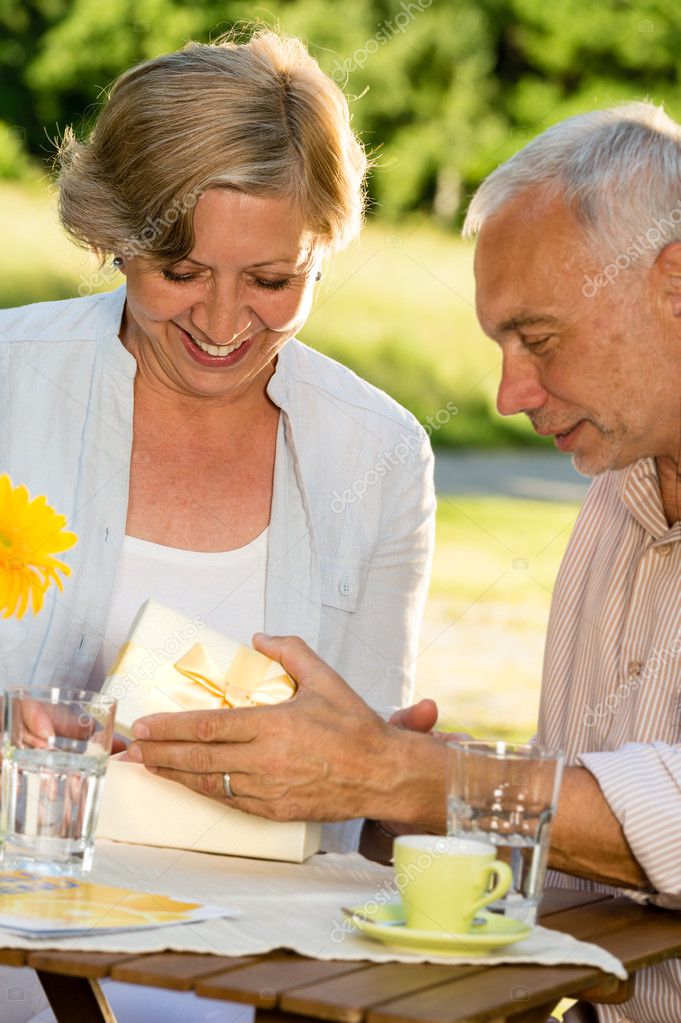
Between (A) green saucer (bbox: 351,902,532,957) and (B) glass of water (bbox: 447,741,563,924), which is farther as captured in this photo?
(B) glass of water (bbox: 447,741,563,924)

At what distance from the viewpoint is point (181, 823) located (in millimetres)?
1853

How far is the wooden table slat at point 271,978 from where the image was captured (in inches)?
50.3

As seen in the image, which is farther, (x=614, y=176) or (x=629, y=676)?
(x=629, y=676)

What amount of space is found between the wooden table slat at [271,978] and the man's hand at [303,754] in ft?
1.22

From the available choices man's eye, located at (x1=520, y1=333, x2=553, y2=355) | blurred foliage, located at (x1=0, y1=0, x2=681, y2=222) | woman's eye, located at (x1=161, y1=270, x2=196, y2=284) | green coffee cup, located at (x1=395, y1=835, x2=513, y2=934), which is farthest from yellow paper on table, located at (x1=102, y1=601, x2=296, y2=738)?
blurred foliage, located at (x1=0, y1=0, x2=681, y2=222)

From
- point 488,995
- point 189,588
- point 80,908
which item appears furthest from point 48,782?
point 189,588

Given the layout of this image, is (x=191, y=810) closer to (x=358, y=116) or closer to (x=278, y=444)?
(x=278, y=444)

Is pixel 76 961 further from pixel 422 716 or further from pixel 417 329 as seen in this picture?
pixel 417 329

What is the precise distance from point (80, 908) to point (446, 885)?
1.20ft

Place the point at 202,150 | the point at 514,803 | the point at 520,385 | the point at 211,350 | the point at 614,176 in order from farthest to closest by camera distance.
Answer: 1. the point at 211,350
2. the point at 202,150
3. the point at 520,385
4. the point at 614,176
5. the point at 514,803

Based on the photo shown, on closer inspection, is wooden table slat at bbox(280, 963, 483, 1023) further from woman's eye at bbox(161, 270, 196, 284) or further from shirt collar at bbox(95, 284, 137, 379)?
shirt collar at bbox(95, 284, 137, 379)

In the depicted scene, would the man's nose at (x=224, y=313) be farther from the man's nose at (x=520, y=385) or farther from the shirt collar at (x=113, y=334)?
the man's nose at (x=520, y=385)

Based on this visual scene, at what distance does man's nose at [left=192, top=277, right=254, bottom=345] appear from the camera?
7.64 feet

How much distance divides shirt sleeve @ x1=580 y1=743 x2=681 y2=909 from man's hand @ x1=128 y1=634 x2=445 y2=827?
0.21m
